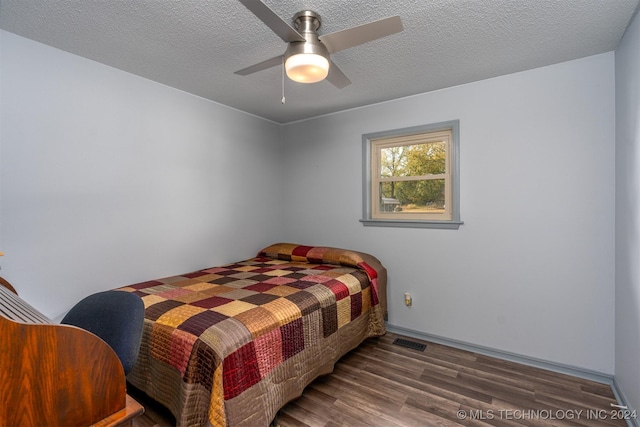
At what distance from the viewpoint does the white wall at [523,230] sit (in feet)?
7.29

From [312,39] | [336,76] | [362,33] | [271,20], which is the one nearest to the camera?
[271,20]

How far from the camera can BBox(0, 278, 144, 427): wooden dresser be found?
0.70m

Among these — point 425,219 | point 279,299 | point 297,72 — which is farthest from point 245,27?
point 425,219

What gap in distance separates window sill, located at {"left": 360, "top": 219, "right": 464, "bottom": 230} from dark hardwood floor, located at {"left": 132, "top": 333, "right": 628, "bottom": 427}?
1.16 m

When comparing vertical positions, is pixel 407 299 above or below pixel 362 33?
below

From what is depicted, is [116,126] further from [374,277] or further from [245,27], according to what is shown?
[374,277]

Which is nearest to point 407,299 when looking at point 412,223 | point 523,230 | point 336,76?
point 412,223

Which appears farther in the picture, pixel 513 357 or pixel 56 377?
pixel 513 357

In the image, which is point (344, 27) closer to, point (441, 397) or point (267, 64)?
point (267, 64)


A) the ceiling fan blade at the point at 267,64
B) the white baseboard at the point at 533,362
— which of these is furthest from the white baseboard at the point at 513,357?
the ceiling fan blade at the point at 267,64

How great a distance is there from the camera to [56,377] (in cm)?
76

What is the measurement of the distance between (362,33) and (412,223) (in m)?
1.94

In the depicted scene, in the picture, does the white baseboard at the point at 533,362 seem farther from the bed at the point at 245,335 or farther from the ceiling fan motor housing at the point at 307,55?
the ceiling fan motor housing at the point at 307,55

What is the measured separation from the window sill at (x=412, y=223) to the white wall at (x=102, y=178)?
61.0 inches
